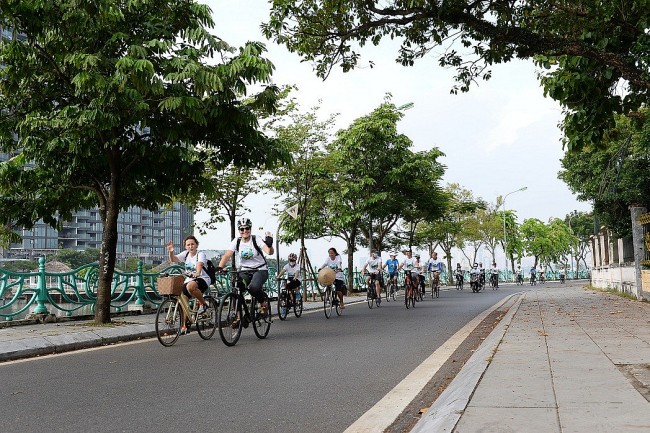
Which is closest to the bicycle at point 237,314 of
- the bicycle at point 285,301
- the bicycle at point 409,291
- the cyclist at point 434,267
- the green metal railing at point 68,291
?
the green metal railing at point 68,291

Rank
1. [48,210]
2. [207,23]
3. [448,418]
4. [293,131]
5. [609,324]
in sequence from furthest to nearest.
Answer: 1. [293,131]
2. [48,210]
3. [207,23]
4. [609,324]
5. [448,418]

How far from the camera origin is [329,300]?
15.6m

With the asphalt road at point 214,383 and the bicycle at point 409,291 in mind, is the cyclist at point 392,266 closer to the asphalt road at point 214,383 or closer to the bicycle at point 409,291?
the bicycle at point 409,291

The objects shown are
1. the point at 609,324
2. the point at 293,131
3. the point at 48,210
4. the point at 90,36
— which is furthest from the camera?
the point at 293,131

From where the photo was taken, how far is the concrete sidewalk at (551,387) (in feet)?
13.0

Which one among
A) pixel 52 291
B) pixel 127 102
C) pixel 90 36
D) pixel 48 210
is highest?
pixel 90 36

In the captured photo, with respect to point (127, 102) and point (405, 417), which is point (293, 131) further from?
point (405, 417)

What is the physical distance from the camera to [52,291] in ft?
43.8

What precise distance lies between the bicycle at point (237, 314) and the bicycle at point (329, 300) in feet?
14.6

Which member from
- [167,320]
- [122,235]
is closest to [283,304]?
[167,320]

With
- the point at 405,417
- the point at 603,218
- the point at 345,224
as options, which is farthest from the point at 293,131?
the point at 405,417

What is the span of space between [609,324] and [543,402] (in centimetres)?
678

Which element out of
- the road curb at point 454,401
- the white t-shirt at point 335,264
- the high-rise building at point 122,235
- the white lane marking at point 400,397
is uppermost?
the high-rise building at point 122,235

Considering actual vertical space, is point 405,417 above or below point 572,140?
below
